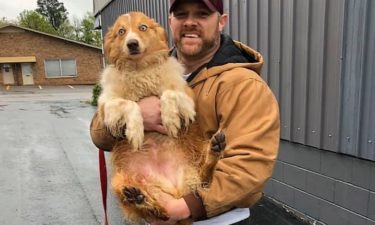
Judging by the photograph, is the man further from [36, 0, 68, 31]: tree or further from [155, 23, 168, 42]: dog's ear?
[36, 0, 68, 31]: tree

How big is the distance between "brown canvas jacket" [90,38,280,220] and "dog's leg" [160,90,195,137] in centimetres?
13

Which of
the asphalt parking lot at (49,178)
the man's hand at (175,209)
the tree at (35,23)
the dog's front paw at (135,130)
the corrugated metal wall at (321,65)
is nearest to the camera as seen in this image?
the man's hand at (175,209)

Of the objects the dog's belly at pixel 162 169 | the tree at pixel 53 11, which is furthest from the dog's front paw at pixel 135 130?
the tree at pixel 53 11

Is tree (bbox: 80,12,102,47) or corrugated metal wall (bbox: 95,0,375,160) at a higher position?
tree (bbox: 80,12,102,47)

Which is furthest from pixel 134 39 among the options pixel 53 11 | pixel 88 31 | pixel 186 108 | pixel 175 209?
pixel 53 11

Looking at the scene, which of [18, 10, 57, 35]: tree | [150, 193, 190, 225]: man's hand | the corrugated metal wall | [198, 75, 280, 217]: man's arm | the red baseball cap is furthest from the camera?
[18, 10, 57, 35]: tree

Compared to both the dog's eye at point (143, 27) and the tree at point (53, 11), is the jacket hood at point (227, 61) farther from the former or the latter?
the tree at point (53, 11)

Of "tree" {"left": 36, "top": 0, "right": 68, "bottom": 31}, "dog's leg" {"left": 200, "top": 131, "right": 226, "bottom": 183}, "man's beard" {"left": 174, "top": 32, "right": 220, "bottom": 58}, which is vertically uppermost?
"tree" {"left": 36, "top": 0, "right": 68, "bottom": 31}

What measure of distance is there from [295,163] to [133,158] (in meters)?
3.18

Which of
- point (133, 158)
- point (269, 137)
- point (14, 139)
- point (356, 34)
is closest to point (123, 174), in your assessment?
point (133, 158)

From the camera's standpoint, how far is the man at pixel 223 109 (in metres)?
1.89

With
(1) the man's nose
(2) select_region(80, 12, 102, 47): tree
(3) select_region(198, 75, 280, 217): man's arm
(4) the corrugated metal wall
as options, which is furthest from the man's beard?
(2) select_region(80, 12, 102, 47): tree

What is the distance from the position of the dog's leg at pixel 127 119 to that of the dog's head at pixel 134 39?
29 centimetres

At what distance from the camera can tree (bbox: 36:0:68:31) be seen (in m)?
87.5
